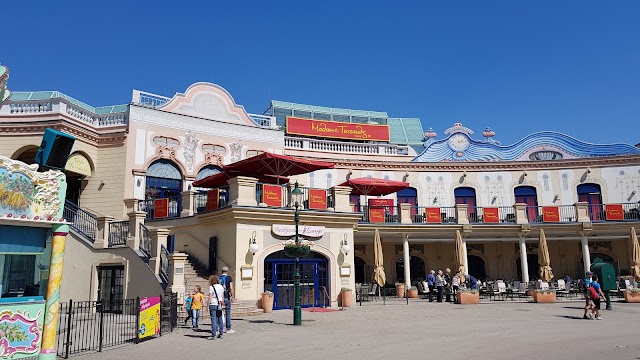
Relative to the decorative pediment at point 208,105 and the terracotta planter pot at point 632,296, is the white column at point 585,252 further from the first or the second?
the decorative pediment at point 208,105

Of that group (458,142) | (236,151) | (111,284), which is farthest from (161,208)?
(458,142)

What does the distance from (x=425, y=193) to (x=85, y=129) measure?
18.6m

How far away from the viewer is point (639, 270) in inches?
966

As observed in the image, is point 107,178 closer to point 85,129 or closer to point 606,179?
point 85,129

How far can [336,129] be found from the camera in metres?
33.5

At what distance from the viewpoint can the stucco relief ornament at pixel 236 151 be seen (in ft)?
86.2

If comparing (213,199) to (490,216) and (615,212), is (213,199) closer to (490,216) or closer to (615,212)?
(490,216)

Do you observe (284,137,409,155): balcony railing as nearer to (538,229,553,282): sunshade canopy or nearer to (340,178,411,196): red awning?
(340,178,411,196): red awning

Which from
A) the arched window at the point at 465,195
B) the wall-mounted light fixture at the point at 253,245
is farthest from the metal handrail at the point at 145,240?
the arched window at the point at 465,195

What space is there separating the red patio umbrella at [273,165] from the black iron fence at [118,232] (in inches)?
174

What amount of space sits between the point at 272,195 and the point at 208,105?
9.74 metres

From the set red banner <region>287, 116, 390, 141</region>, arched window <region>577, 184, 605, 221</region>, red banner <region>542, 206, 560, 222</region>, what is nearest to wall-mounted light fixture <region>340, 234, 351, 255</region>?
red banner <region>542, 206, 560, 222</region>

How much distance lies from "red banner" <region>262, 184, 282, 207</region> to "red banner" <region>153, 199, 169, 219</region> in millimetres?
5009

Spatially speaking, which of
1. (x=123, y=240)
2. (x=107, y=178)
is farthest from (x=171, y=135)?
(x=123, y=240)
